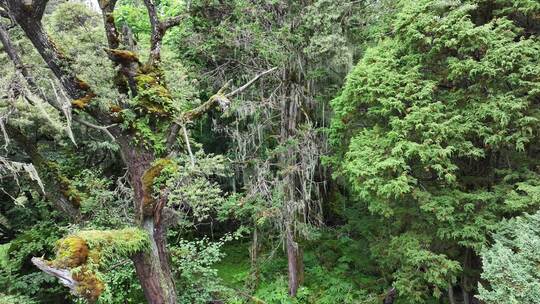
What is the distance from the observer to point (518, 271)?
450cm

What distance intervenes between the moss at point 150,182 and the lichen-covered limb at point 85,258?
57cm

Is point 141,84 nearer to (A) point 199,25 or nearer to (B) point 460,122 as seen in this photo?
(A) point 199,25

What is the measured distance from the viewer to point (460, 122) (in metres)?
5.71

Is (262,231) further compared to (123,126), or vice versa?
(262,231)

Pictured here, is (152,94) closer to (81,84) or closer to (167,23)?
(81,84)

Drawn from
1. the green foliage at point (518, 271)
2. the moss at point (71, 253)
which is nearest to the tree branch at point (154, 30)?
the moss at point (71, 253)

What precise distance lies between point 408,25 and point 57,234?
6943mm

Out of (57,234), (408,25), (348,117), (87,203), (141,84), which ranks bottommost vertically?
(57,234)

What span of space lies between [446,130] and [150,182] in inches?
158

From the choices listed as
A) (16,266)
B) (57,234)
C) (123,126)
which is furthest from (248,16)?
(16,266)

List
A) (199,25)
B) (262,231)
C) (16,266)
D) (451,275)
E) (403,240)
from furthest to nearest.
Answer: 1. (262,231)
2. (199,25)
3. (16,266)
4. (403,240)
5. (451,275)

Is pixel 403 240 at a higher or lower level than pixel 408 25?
lower

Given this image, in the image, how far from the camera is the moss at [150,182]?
19.0 feet

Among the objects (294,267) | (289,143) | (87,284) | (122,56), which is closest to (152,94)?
(122,56)
